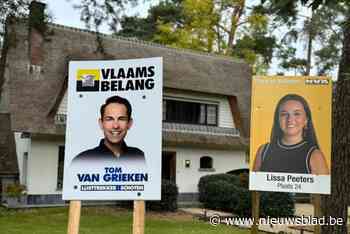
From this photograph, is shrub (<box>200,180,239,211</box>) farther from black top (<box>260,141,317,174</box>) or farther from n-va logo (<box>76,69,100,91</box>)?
n-va logo (<box>76,69,100,91</box>)

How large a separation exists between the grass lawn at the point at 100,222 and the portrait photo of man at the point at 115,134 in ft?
21.7

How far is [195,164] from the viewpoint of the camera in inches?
865

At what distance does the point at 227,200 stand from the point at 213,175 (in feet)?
7.28

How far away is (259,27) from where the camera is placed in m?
34.0

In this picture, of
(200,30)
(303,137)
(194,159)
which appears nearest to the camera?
(303,137)

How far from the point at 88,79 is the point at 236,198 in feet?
43.1

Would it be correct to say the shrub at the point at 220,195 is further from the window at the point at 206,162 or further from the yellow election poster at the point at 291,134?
the yellow election poster at the point at 291,134

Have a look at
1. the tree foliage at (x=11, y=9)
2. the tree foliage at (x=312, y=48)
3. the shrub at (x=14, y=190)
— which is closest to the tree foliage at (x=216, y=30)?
the tree foliage at (x=312, y=48)

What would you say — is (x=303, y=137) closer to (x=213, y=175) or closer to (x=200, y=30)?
(x=213, y=175)

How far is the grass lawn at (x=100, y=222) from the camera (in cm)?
1295

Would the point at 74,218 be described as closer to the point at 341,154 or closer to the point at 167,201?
the point at 341,154

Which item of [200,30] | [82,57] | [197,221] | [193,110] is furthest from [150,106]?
[200,30]

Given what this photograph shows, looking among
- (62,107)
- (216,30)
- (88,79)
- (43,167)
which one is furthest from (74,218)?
(216,30)

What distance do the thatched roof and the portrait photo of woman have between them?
8.28 m
